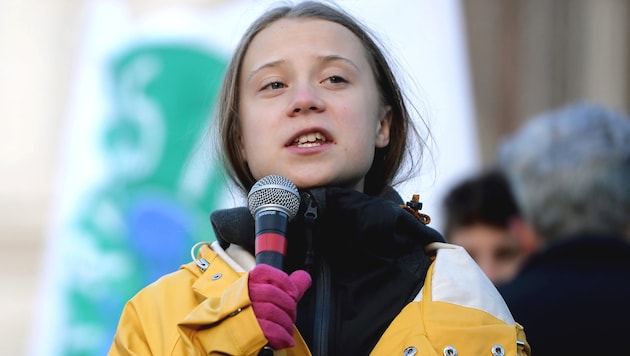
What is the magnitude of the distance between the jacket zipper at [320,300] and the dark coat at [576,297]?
1.08 m

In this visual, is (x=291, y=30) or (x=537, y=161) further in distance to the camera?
(x=537, y=161)

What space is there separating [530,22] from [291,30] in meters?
5.96

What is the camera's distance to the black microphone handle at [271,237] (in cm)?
219

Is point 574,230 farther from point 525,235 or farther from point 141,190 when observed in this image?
point 141,190

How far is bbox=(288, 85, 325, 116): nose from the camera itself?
256 centimetres

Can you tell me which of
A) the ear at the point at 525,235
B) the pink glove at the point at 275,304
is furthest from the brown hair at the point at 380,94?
the ear at the point at 525,235

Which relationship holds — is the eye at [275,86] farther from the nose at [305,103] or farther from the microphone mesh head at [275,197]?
the microphone mesh head at [275,197]

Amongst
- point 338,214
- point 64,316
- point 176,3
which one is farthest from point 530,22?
point 338,214

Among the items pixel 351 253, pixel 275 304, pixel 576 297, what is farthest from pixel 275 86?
pixel 576 297

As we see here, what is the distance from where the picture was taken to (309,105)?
2561 mm

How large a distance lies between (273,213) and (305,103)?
15.1 inches

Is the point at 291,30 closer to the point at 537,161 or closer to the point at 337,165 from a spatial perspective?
the point at 337,165

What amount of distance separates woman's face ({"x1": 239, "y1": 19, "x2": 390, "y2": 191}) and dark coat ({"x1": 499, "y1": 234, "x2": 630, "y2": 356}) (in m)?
0.86

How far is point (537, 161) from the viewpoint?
374 centimetres
